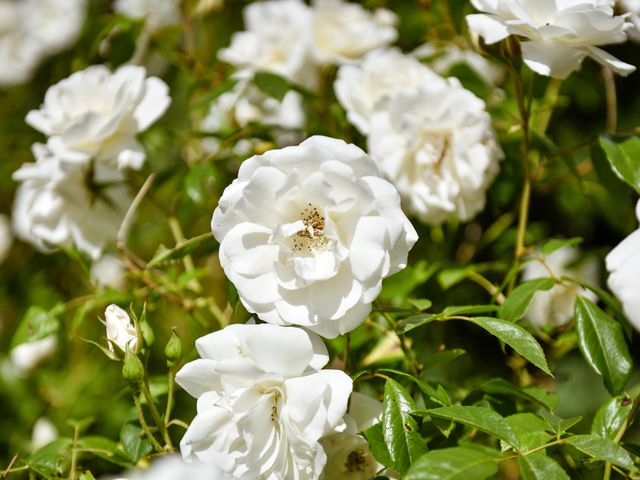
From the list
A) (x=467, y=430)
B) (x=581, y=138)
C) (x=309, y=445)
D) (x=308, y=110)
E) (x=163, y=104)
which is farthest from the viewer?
(x=581, y=138)

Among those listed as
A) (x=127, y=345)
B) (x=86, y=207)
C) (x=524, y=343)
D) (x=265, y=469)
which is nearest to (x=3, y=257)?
(x=86, y=207)

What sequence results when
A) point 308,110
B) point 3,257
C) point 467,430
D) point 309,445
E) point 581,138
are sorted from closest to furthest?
1. point 309,445
2. point 467,430
3. point 308,110
4. point 581,138
5. point 3,257

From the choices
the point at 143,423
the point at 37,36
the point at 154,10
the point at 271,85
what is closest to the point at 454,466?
the point at 143,423

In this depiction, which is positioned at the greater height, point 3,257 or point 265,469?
point 265,469

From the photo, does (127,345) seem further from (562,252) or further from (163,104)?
(562,252)

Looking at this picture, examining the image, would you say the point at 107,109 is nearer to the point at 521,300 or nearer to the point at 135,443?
the point at 135,443

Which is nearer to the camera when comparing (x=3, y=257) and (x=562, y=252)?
(x=562, y=252)
